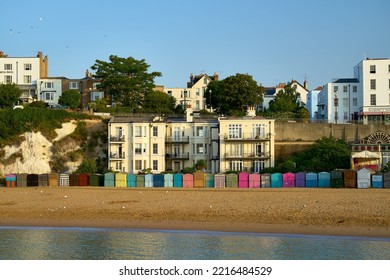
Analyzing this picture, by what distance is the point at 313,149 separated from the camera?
63.3 meters

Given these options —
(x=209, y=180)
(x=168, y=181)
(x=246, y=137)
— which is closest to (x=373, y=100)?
(x=246, y=137)

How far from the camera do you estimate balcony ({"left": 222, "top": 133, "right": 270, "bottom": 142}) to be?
65.4 m

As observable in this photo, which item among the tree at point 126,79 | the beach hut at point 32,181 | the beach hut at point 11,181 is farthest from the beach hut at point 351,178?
the tree at point 126,79

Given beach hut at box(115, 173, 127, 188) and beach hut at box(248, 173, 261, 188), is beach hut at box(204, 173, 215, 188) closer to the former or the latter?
beach hut at box(248, 173, 261, 188)

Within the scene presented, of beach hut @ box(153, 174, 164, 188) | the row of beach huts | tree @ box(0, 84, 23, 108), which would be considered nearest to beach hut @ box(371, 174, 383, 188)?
the row of beach huts

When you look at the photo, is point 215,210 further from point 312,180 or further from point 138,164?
point 138,164

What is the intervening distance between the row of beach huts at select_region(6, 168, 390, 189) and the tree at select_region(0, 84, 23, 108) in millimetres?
26077

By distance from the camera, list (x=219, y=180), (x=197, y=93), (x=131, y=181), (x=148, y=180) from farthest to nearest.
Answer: (x=197, y=93) → (x=131, y=181) → (x=148, y=180) → (x=219, y=180)

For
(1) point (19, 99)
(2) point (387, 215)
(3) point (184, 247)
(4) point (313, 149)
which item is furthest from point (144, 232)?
(1) point (19, 99)

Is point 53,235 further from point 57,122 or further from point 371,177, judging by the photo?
point 57,122

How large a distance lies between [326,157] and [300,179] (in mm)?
7062

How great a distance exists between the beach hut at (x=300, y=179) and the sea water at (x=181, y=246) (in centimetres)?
2064

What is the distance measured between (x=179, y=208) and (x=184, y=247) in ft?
30.6

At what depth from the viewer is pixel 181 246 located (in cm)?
3070
